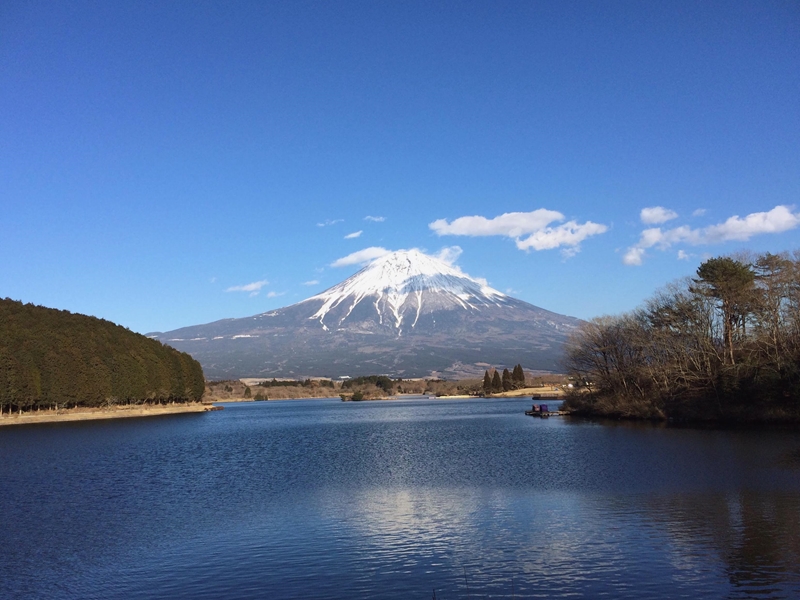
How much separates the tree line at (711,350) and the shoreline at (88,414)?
157ft

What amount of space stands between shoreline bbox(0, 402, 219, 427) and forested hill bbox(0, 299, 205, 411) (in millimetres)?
829

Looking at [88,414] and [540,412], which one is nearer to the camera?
[540,412]

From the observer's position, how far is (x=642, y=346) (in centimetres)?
4878

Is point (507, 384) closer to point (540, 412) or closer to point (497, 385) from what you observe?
point (497, 385)

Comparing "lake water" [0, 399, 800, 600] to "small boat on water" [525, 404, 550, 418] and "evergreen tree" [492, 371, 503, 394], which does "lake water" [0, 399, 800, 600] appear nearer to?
"small boat on water" [525, 404, 550, 418]

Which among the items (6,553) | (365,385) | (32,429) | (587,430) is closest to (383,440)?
(587,430)

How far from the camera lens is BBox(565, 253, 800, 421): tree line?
123ft

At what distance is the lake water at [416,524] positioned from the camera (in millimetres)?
11016

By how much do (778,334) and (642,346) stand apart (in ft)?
34.8

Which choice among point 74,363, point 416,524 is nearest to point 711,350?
point 416,524

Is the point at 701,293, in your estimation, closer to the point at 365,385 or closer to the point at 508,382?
the point at 508,382

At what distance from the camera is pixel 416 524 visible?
1533 cm

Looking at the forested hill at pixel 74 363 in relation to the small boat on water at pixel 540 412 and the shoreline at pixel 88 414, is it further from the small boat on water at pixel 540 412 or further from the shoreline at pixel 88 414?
the small boat on water at pixel 540 412

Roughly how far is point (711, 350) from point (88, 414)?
56.5 meters
